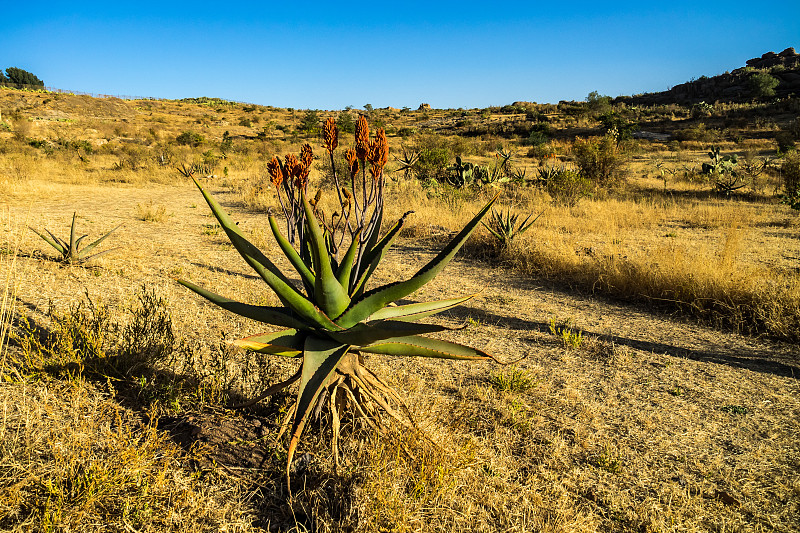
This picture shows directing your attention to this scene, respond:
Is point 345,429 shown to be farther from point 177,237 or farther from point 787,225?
point 787,225

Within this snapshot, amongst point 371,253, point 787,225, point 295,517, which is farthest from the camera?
point 787,225

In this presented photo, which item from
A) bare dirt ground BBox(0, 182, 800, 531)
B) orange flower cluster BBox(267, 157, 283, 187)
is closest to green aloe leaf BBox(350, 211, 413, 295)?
orange flower cluster BBox(267, 157, 283, 187)

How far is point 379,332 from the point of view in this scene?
1793mm

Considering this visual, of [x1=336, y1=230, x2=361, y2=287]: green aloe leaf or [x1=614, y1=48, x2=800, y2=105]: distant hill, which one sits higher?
[x1=614, y1=48, x2=800, y2=105]: distant hill

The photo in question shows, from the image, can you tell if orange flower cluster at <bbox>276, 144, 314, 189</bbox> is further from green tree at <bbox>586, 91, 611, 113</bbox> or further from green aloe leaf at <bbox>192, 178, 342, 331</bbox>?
green tree at <bbox>586, 91, 611, 113</bbox>

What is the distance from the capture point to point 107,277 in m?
5.29

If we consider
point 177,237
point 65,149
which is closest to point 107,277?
point 177,237

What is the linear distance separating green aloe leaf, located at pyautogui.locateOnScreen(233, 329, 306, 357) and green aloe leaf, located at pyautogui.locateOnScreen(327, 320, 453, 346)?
0.56ft

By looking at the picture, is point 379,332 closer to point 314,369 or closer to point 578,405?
point 314,369

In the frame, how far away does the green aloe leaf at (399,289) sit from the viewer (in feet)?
6.16

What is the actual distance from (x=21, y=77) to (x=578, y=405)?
10823 cm

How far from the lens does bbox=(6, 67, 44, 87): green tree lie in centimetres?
7519

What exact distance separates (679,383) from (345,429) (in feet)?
10.1

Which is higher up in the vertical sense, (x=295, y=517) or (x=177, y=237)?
(x=177, y=237)
